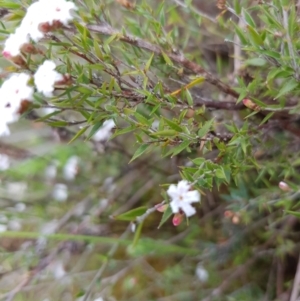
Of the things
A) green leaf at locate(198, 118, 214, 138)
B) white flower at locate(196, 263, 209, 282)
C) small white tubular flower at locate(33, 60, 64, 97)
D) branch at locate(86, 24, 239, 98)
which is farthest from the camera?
white flower at locate(196, 263, 209, 282)

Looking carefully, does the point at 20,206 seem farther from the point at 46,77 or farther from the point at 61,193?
the point at 46,77

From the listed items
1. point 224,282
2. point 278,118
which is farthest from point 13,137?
point 278,118

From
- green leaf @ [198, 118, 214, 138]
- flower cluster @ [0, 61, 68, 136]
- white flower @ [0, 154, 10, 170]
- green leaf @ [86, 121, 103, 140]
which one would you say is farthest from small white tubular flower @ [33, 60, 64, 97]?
white flower @ [0, 154, 10, 170]

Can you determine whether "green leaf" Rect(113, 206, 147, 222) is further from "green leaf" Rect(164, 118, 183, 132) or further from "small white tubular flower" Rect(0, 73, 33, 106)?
"small white tubular flower" Rect(0, 73, 33, 106)

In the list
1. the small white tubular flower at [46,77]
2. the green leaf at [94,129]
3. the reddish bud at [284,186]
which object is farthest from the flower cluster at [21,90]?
the reddish bud at [284,186]

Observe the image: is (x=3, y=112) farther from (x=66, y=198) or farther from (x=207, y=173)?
(x=66, y=198)

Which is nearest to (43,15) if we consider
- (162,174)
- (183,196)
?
(183,196)
